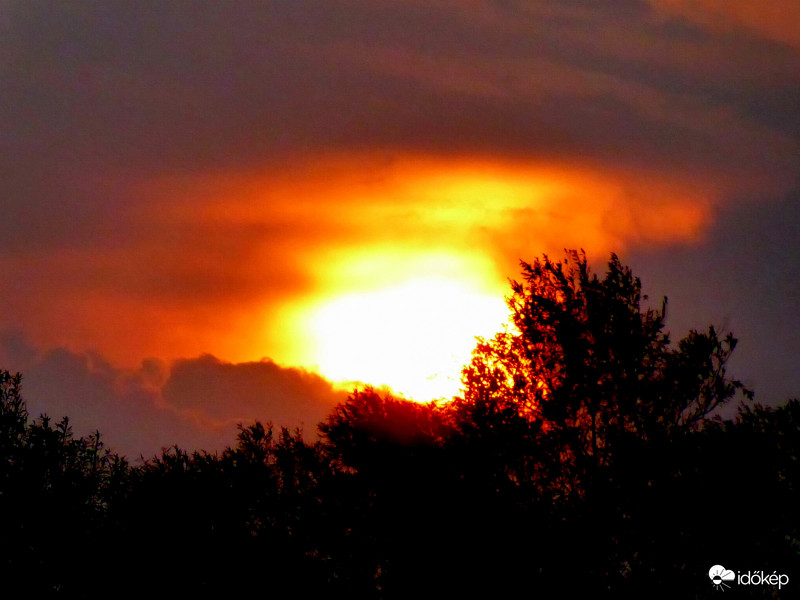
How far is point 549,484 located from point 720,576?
24.2 feet

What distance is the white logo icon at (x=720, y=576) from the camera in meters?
40.2

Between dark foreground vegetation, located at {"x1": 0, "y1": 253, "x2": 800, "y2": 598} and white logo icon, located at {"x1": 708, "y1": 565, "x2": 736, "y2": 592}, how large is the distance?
253 mm

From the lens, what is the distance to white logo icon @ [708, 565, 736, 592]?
40.2 meters

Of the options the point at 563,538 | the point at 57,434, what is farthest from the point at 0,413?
the point at 563,538

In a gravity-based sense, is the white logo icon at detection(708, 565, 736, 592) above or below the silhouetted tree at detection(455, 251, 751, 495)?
below

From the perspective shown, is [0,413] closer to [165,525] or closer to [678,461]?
[165,525]

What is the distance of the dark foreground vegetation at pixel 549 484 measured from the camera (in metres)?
41.8

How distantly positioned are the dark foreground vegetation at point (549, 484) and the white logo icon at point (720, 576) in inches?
10.0

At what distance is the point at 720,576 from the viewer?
40406mm

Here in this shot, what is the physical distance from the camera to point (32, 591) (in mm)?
56688

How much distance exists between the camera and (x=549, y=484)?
43781mm

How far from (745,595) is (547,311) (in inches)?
553

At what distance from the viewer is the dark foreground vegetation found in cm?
4181

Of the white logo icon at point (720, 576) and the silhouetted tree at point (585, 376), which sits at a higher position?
the silhouetted tree at point (585, 376)
